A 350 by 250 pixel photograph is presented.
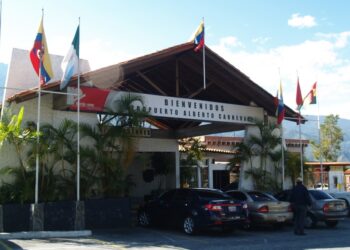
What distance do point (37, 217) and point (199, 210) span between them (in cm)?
489

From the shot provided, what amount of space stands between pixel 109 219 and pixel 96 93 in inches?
174

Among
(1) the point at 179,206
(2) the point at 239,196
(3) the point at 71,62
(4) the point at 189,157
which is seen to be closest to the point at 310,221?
(2) the point at 239,196

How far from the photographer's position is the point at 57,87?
638 inches

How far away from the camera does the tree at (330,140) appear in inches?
1853

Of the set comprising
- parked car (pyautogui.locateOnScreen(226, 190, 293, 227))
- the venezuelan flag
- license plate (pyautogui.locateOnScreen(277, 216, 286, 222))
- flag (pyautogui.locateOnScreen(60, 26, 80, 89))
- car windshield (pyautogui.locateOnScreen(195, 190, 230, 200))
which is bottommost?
license plate (pyautogui.locateOnScreen(277, 216, 286, 222))

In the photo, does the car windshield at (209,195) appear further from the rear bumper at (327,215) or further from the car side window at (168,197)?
the rear bumper at (327,215)

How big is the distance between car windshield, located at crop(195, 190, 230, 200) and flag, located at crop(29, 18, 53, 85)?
→ 232 inches

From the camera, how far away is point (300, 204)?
1477 cm

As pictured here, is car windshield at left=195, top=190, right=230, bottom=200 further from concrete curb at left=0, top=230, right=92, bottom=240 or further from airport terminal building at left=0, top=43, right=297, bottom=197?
concrete curb at left=0, top=230, right=92, bottom=240

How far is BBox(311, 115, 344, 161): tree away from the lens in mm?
47062

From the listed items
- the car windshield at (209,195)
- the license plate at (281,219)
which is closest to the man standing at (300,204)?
the license plate at (281,219)

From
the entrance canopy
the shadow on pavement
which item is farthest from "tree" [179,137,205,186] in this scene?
the shadow on pavement

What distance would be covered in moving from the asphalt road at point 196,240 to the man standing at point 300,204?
0.30 m

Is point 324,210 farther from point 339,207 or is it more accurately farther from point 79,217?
point 79,217
